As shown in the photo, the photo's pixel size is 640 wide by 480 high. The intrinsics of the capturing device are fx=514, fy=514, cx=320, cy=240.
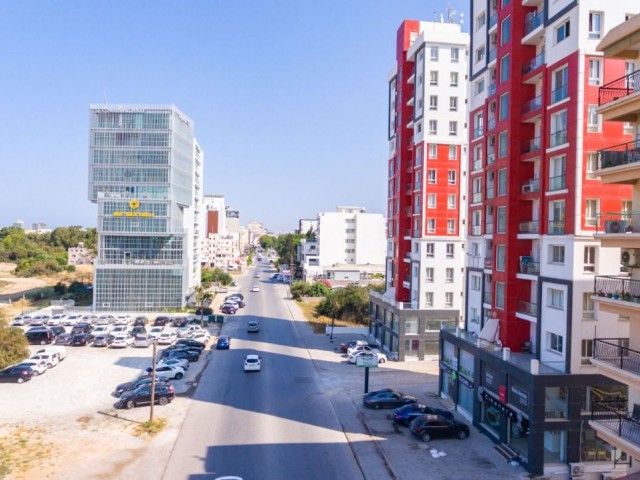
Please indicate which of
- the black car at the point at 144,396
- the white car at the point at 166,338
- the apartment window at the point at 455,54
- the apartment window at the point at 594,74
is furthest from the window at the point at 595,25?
the white car at the point at 166,338

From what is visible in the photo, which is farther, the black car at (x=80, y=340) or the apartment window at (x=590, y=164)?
the black car at (x=80, y=340)

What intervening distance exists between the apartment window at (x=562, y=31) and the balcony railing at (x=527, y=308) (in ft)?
45.2

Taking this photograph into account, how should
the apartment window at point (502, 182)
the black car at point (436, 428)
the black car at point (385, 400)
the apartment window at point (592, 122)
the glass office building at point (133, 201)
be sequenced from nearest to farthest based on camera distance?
the apartment window at point (592, 122)
the black car at point (436, 428)
the apartment window at point (502, 182)
the black car at point (385, 400)
the glass office building at point (133, 201)

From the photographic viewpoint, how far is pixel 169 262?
75.6m

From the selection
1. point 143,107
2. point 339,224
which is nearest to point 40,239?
point 339,224

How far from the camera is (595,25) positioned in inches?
967

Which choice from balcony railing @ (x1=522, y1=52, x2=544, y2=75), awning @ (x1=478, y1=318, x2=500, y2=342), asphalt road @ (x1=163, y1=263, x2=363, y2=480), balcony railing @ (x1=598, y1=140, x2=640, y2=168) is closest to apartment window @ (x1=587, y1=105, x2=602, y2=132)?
balcony railing @ (x1=522, y1=52, x2=544, y2=75)

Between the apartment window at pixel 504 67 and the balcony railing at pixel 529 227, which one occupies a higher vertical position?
the apartment window at pixel 504 67

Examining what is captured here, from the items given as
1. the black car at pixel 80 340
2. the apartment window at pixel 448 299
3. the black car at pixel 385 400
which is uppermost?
the apartment window at pixel 448 299

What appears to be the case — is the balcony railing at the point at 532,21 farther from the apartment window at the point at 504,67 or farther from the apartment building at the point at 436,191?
the apartment building at the point at 436,191

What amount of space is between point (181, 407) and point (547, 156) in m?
26.5

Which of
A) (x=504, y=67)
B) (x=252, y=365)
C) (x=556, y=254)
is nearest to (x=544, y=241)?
(x=556, y=254)

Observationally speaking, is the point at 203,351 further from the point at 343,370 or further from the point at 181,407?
the point at 181,407

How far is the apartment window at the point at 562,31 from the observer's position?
2548 centimetres
